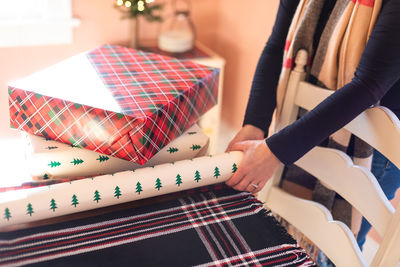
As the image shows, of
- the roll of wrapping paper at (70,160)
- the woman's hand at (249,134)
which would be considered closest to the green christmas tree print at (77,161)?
the roll of wrapping paper at (70,160)

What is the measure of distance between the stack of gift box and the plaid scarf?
0.32m

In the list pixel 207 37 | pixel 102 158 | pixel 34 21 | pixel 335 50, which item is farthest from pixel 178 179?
pixel 207 37

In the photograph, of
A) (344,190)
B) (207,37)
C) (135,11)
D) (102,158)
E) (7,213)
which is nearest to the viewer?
(7,213)

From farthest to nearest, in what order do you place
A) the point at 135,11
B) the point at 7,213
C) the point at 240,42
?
1. the point at 240,42
2. the point at 135,11
3. the point at 7,213

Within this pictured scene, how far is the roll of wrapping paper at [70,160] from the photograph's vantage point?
0.79 meters

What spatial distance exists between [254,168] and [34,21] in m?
1.60

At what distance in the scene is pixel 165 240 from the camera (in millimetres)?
742

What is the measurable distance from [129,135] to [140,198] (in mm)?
129

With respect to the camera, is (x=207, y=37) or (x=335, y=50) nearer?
(x=335, y=50)

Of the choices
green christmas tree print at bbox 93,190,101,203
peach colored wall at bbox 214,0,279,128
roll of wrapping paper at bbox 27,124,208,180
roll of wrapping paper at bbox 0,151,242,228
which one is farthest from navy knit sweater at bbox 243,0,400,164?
peach colored wall at bbox 214,0,279,128

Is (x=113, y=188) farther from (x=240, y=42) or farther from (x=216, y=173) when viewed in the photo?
(x=240, y=42)

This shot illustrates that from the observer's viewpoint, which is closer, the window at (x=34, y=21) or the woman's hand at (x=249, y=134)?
the woman's hand at (x=249, y=134)

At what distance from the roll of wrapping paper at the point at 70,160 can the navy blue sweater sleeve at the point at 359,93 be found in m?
0.23

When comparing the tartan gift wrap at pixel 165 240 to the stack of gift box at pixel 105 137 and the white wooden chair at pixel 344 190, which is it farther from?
the white wooden chair at pixel 344 190
